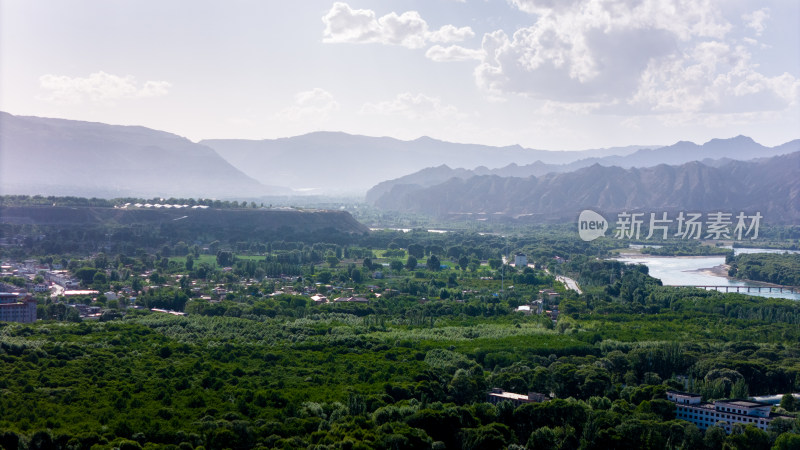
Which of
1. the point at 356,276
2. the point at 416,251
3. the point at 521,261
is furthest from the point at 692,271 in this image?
the point at 356,276

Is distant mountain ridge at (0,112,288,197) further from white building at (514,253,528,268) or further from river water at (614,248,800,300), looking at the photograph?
river water at (614,248,800,300)

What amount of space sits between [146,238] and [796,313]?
3999 centimetres

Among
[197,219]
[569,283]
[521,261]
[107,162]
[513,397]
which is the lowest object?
[513,397]

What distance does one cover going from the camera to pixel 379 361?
22516mm

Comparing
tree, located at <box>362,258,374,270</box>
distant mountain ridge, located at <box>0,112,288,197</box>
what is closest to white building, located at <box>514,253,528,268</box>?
tree, located at <box>362,258,374,270</box>

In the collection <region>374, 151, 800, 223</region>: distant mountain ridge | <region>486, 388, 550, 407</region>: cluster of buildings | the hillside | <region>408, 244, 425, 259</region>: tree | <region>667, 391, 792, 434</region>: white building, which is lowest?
<region>486, 388, 550, 407</region>: cluster of buildings

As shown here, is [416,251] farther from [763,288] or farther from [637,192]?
[637,192]

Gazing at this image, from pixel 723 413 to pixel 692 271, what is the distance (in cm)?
3437

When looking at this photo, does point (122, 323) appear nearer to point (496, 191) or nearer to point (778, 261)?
point (778, 261)

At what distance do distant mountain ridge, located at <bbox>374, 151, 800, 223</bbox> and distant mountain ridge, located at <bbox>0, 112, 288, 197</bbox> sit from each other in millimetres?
54590

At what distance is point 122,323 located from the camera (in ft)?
88.1

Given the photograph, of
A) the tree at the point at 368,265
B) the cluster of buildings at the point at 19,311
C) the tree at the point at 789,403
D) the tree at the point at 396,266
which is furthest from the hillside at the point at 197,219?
the tree at the point at 789,403

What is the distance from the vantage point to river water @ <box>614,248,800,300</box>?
144ft

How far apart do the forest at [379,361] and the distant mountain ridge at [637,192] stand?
58.4 meters
